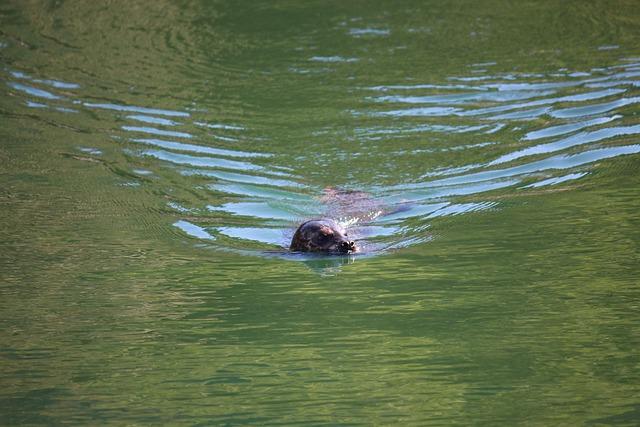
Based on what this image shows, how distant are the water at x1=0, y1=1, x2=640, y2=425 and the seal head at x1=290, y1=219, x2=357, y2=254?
0.44 ft

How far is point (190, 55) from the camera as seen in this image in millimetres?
13180

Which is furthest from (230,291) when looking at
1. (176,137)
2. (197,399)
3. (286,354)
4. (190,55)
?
(190,55)

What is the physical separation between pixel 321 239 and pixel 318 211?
4.26 feet

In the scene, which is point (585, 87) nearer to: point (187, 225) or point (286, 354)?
point (187, 225)

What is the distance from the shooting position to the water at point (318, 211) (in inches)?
199

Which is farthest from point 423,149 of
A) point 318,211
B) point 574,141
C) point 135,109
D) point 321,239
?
point 135,109

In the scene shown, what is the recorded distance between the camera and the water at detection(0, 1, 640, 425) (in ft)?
16.6

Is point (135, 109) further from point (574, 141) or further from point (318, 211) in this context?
point (574, 141)

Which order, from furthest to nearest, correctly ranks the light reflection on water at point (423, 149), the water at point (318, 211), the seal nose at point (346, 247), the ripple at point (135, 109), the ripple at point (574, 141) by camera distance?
the ripple at point (135, 109)
the ripple at point (574, 141)
the light reflection on water at point (423, 149)
the seal nose at point (346, 247)
the water at point (318, 211)

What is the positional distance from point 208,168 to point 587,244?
393 cm

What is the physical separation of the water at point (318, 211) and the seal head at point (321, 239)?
0.44 ft

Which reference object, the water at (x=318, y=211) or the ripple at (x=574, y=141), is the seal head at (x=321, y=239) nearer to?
the water at (x=318, y=211)

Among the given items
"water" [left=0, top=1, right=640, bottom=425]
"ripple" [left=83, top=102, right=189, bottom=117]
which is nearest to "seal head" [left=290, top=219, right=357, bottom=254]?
"water" [left=0, top=1, right=640, bottom=425]

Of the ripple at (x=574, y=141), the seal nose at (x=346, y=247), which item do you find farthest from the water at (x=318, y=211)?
the seal nose at (x=346, y=247)
